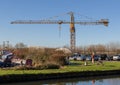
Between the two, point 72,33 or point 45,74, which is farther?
point 72,33

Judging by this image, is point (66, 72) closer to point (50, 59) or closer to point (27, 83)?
point (27, 83)

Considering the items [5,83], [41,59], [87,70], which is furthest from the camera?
[41,59]

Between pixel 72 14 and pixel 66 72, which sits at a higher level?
pixel 72 14

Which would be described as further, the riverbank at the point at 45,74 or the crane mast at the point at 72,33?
the crane mast at the point at 72,33

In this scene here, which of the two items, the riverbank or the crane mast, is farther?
the crane mast

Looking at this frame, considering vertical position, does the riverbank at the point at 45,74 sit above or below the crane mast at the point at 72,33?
below

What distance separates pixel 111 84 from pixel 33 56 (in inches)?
698

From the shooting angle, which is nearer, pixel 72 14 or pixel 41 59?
pixel 41 59

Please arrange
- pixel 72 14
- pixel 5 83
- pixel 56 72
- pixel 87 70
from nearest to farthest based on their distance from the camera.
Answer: pixel 5 83
pixel 56 72
pixel 87 70
pixel 72 14

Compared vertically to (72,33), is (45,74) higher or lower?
lower

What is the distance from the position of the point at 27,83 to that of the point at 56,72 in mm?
5256

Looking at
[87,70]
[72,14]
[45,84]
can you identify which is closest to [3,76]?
[45,84]

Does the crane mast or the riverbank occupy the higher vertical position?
the crane mast

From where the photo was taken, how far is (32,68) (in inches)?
1578
